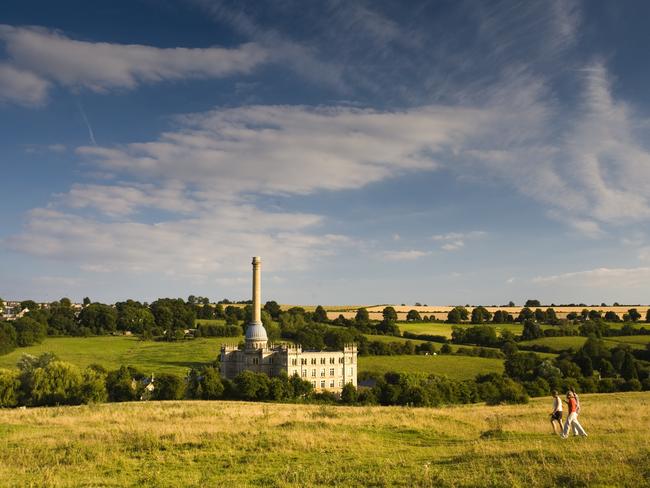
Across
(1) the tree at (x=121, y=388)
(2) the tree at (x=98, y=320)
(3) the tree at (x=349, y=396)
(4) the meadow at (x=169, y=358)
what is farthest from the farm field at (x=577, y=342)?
(2) the tree at (x=98, y=320)

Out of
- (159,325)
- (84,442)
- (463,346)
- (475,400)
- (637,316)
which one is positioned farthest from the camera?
(159,325)

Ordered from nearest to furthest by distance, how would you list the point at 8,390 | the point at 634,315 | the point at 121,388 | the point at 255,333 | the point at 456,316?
the point at 8,390, the point at 121,388, the point at 255,333, the point at 634,315, the point at 456,316

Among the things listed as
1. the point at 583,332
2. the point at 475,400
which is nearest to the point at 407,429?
the point at 475,400

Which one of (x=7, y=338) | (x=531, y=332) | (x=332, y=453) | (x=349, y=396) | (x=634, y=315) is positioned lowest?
(x=349, y=396)

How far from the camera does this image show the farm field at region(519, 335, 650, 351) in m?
136

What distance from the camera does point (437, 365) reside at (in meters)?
125

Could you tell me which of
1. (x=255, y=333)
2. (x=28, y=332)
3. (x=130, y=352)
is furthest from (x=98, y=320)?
(x=255, y=333)

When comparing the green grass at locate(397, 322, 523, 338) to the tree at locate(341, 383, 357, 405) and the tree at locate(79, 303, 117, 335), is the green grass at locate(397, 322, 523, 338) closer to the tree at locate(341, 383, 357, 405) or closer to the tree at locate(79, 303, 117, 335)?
the tree at locate(341, 383, 357, 405)

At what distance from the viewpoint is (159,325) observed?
195125mm

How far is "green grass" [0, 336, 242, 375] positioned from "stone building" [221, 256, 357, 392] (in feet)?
36.2

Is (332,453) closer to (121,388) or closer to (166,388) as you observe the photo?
(166,388)

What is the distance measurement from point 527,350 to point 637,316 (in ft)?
198

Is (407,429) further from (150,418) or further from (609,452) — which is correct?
(150,418)

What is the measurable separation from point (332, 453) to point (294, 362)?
87.0 meters
